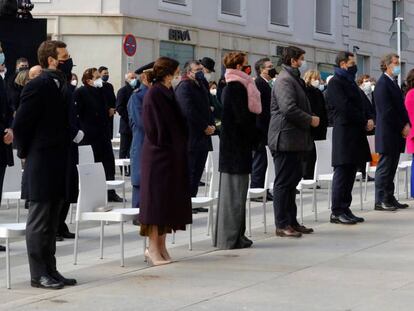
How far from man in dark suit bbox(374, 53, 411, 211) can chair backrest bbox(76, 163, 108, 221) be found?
5.40 metres

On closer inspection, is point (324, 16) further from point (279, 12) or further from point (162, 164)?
point (162, 164)

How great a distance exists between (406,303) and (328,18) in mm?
34691

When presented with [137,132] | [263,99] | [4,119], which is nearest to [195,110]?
[263,99]

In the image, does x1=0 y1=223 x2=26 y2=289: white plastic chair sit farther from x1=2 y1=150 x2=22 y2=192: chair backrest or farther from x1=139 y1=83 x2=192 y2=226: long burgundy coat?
x1=2 y1=150 x2=22 y2=192: chair backrest

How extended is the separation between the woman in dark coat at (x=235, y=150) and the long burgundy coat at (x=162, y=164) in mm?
1044

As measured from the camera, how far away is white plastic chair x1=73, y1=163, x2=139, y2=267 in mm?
11734

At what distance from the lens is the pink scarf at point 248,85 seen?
12.6m

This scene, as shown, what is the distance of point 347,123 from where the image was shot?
1491 cm

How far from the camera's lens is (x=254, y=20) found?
38469 millimetres

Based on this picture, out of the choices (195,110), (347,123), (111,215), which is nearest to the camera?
(111,215)

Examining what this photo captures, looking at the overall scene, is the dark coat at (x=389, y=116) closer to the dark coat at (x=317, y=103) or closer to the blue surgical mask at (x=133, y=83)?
the dark coat at (x=317, y=103)

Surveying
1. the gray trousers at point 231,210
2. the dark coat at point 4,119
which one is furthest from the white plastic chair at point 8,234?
the gray trousers at point 231,210

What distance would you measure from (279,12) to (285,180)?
2735 cm

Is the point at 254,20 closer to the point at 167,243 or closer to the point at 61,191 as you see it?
the point at 167,243
